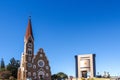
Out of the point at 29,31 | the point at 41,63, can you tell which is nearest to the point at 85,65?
the point at 41,63

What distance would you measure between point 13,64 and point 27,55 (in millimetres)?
15569

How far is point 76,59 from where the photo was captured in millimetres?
98375

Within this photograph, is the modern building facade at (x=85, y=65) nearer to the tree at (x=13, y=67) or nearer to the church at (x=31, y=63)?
the church at (x=31, y=63)

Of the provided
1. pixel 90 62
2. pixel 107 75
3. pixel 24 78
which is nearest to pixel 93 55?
pixel 90 62

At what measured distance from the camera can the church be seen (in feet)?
263

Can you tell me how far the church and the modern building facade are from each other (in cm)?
1542

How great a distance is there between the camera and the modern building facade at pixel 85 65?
9269cm

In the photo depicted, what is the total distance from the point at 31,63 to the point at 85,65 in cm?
2314

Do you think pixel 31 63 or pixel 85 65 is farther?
pixel 85 65

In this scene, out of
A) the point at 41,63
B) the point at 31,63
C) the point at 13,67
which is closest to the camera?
the point at 31,63

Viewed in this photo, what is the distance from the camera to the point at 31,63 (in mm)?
82188

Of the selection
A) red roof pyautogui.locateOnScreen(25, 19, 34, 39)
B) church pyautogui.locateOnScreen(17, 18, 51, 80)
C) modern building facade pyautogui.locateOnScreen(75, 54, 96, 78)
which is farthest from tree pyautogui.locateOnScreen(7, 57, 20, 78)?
modern building facade pyautogui.locateOnScreen(75, 54, 96, 78)

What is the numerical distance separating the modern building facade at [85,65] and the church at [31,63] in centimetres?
1542

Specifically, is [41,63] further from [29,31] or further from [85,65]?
[85,65]
